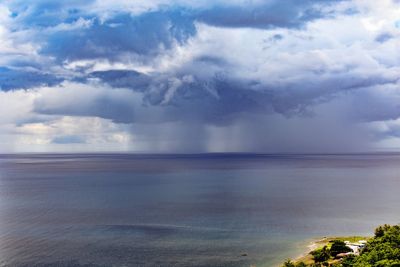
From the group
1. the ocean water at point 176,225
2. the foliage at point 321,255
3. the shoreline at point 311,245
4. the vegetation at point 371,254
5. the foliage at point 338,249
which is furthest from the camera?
the ocean water at point 176,225

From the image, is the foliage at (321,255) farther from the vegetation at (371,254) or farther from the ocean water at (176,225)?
the ocean water at (176,225)

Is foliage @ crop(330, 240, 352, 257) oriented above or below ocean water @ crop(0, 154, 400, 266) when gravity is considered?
above

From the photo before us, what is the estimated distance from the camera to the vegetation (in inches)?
2414

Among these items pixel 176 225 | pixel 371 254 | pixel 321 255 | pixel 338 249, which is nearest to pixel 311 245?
pixel 338 249

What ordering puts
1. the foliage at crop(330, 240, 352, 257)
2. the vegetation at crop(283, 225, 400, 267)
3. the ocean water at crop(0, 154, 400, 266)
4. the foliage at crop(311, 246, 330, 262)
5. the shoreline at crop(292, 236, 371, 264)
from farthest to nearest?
the ocean water at crop(0, 154, 400, 266) < the shoreline at crop(292, 236, 371, 264) < the foliage at crop(330, 240, 352, 257) < the foliage at crop(311, 246, 330, 262) < the vegetation at crop(283, 225, 400, 267)

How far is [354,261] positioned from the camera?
66438 mm

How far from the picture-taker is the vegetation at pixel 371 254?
61312 millimetres

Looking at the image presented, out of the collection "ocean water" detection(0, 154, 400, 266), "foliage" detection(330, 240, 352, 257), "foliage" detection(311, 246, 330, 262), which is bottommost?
"ocean water" detection(0, 154, 400, 266)

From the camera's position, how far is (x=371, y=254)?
6456cm

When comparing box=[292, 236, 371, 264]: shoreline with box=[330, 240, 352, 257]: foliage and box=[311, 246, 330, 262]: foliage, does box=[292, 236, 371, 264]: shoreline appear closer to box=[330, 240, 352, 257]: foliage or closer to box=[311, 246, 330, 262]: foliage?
box=[311, 246, 330, 262]: foliage

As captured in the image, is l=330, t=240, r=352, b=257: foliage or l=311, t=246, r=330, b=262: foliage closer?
l=311, t=246, r=330, b=262: foliage

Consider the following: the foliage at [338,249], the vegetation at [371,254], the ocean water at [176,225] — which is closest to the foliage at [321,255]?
the vegetation at [371,254]

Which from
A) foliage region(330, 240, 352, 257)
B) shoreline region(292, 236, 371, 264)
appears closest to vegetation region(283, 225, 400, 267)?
foliage region(330, 240, 352, 257)

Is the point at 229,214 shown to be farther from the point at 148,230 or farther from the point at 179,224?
the point at 148,230
